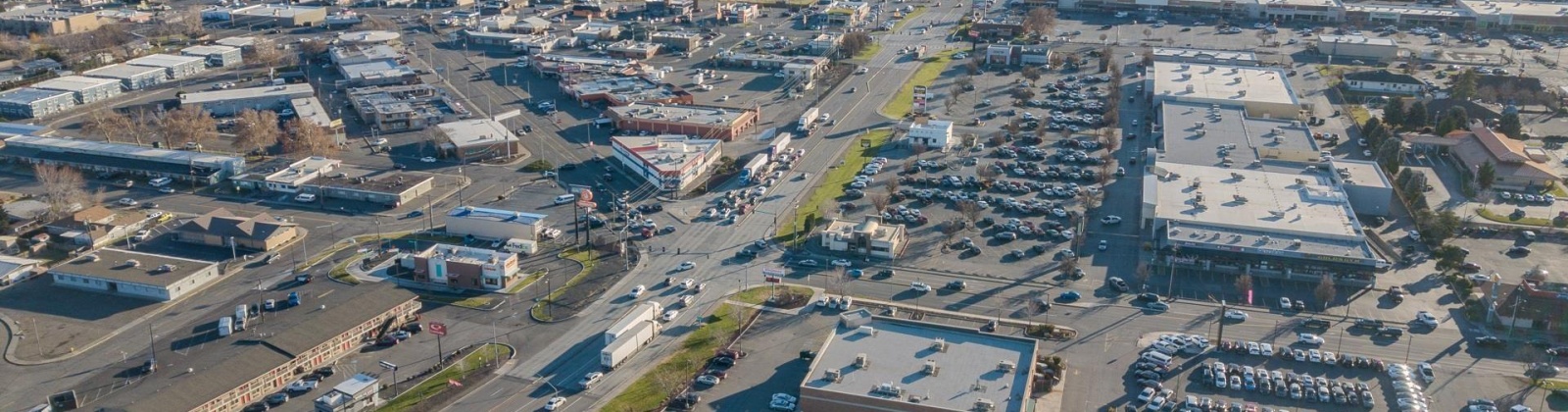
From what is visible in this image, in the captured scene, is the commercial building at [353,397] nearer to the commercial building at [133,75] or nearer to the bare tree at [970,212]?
the bare tree at [970,212]

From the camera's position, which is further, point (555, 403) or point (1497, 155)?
point (1497, 155)

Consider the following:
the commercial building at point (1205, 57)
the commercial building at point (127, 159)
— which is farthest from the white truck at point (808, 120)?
the commercial building at point (127, 159)

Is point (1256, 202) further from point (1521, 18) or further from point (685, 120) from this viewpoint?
point (1521, 18)

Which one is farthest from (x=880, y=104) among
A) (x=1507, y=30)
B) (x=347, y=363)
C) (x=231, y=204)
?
(x=1507, y=30)

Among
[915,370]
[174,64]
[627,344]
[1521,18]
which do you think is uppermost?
[1521,18]

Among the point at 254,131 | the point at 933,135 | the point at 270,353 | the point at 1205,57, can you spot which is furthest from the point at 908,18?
the point at 270,353

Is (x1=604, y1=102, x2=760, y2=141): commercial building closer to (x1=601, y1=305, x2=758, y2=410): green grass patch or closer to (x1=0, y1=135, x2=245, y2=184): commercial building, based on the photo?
(x1=0, y1=135, x2=245, y2=184): commercial building
